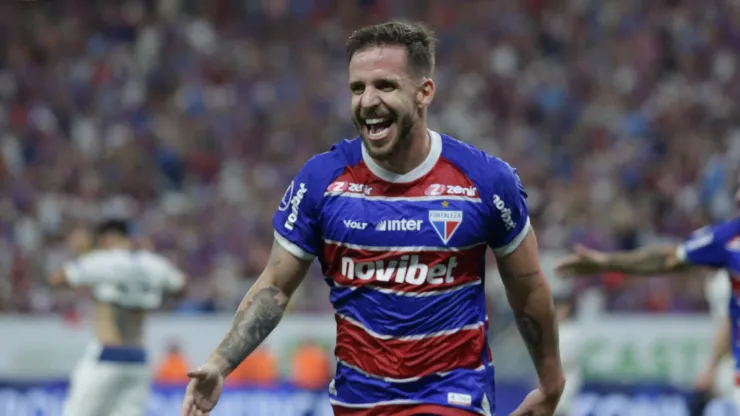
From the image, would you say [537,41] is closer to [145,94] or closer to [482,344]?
[145,94]

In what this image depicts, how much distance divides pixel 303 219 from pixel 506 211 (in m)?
0.77

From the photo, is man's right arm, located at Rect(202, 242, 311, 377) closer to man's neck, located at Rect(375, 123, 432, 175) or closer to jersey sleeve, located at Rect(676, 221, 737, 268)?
man's neck, located at Rect(375, 123, 432, 175)

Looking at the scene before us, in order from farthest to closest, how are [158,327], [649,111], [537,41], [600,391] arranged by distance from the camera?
[537,41] → [649,111] → [158,327] → [600,391]

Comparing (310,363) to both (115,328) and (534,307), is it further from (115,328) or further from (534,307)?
(534,307)

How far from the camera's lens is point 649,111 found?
2130 centimetres

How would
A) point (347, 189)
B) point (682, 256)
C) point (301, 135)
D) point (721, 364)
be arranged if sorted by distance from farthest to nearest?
point (301, 135) → point (721, 364) → point (682, 256) → point (347, 189)

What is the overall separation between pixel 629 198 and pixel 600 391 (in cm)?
619

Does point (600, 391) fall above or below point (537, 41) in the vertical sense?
below

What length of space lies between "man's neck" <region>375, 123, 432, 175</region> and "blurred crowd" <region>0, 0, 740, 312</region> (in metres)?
11.2

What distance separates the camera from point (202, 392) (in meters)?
4.67

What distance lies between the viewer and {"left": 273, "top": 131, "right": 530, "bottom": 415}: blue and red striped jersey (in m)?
5.00

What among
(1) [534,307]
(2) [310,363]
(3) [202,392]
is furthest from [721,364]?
(3) [202,392]

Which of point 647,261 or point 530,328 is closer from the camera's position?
point 530,328

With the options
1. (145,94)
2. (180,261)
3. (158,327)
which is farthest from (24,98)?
(158,327)
